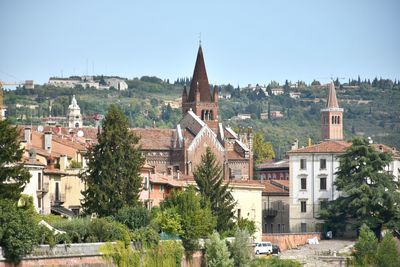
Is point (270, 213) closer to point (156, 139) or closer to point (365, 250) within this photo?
point (156, 139)

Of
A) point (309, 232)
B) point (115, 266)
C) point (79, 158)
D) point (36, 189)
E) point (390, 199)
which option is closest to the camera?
point (115, 266)

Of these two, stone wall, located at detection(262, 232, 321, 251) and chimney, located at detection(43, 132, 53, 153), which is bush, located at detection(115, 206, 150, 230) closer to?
chimney, located at detection(43, 132, 53, 153)

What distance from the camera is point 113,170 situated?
268 ft

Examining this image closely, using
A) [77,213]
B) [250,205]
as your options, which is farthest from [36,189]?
[250,205]

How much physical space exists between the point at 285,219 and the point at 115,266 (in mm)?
54834

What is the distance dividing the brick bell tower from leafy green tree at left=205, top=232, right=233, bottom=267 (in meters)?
66.4

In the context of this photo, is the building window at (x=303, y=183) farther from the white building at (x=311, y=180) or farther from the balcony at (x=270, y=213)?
the balcony at (x=270, y=213)

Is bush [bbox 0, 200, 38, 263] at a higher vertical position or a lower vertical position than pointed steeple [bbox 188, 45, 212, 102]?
lower

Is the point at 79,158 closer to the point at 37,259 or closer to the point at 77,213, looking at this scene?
the point at 77,213

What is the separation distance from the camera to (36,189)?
82.4 m

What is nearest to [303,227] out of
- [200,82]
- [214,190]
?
[214,190]

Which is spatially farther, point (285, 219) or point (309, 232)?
point (285, 219)

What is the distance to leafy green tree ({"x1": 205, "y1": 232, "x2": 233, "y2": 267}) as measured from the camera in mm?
77062

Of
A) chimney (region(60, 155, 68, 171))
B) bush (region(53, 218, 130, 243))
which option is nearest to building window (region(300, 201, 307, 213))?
chimney (region(60, 155, 68, 171))
